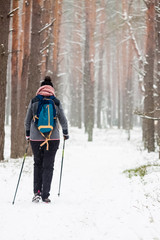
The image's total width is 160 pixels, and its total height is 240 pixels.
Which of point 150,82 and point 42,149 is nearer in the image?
point 42,149

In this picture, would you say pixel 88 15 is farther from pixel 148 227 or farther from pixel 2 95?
pixel 148 227

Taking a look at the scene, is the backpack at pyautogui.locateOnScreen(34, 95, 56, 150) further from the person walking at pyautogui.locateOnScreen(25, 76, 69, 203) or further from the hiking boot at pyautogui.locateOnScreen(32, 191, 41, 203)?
the hiking boot at pyautogui.locateOnScreen(32, 191, 41, 203)

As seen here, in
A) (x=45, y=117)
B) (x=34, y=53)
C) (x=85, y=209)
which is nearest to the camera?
(x=85, y=209)

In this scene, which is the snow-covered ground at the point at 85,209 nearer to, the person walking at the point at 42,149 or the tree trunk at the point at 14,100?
the person walking at the point at 42,149

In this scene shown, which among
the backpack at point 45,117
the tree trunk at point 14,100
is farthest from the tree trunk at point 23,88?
the backpack at point 45,117

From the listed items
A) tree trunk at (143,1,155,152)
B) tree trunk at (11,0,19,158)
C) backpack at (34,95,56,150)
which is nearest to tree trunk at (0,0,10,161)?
tree trunk at (11,0,19,158)

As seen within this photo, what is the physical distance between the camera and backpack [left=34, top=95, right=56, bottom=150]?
450 cm

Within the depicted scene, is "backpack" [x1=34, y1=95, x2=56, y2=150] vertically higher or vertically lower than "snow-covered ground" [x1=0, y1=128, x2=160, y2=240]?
higher

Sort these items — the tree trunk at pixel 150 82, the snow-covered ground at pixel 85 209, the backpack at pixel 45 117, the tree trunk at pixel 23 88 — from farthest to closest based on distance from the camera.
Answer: the tree trunk at pixel 150 82
the tree trunk at pixel 23 88
the backpack at pixel 45 117
the snow-covered ground at pixel 85 209

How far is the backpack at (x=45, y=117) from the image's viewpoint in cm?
450

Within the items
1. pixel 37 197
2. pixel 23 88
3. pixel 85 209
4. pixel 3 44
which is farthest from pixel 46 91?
pixel 23 88

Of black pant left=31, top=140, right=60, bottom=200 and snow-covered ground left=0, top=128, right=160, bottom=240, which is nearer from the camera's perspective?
snow-covered ground left=0, top=128, right=160, bottom=240

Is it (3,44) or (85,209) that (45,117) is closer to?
(85,209)

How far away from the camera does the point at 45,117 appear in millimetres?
4516
